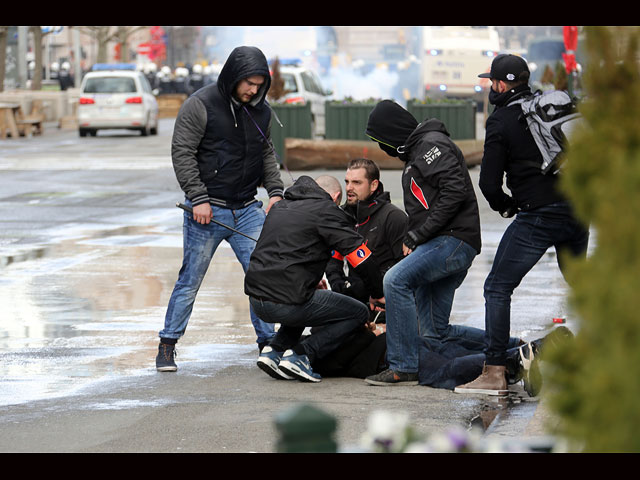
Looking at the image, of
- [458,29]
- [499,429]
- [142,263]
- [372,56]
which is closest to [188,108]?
[499,429]

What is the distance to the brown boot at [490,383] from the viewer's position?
648 cm

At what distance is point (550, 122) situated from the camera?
6160 millimetres

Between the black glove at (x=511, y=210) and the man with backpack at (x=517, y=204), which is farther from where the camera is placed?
the black glove at (x=511, y=210)

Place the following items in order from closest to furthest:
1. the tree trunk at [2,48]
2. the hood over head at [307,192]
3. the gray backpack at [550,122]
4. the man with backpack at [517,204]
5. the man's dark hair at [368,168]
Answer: the gray backpack at [550,122] → the man with backpack at [517,204] → the hood over head at [307,192] → the man's dark hair at [368,168] → the tree trunk at [2,48]

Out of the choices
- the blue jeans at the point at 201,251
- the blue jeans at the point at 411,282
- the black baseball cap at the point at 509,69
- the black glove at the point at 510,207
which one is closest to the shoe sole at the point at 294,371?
the blue jeans at the point at 411,282

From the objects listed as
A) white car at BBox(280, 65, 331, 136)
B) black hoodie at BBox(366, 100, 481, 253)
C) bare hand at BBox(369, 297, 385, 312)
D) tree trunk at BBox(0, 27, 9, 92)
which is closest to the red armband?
black hoodie at BBox(366, 100, 481, 253)

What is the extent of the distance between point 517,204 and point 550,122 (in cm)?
58

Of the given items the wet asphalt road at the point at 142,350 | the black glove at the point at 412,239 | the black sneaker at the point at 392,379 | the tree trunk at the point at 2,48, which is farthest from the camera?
the tree trunk at the point at 2,48

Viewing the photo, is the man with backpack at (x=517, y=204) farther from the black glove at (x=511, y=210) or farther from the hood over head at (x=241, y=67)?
the hood over head at (x=241, y=67)

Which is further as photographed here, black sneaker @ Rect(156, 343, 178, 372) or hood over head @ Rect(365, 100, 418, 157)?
black sneaker @ Rect(156, 343, 178, 372)

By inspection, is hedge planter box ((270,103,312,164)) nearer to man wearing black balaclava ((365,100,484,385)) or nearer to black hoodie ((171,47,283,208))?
black hoodie ((171,47,283,208))

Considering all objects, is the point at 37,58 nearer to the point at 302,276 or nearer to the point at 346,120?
the point at 346,120

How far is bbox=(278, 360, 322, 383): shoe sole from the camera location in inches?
265

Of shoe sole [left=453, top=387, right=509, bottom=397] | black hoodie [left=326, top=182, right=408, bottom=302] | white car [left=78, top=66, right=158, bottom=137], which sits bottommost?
white car [left=78, top=66, right=158, bottom=137]
